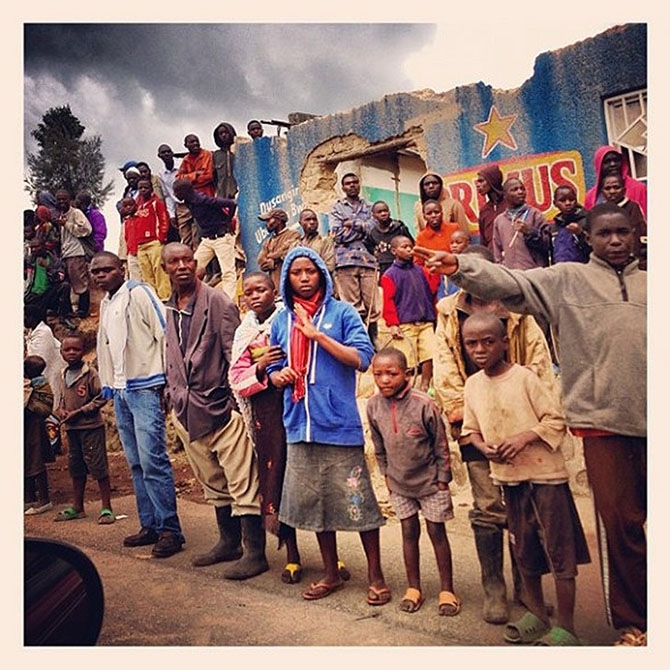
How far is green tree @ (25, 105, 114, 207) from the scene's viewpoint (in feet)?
14.9

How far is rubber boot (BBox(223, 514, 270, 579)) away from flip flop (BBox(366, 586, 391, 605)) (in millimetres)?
706

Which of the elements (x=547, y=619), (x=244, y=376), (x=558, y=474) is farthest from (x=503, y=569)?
(x=244, y=376)

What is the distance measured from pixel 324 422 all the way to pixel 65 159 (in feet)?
7.41

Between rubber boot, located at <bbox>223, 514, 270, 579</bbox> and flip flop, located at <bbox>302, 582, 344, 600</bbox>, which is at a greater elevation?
rubber boot, located at <bbox>223, 514, 270, 579</bbox>

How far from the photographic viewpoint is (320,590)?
3.92 metres

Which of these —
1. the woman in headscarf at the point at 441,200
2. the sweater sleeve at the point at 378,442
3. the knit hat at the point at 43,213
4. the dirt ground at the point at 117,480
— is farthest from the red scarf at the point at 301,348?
the knit hat at the point at 43,213

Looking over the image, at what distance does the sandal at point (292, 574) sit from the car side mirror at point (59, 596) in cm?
95

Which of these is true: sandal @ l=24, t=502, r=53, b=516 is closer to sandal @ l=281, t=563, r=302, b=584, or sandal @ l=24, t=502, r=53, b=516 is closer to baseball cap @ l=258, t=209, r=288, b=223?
sandal @ l=281, t=563, r=302, b=584

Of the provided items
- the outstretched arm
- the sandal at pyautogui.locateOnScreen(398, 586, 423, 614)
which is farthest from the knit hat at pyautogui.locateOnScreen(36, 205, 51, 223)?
the sandal at pyautogui.locateOnScreen(398, 586, 423, 614)

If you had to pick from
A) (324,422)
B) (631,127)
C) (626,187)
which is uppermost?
(631,127)

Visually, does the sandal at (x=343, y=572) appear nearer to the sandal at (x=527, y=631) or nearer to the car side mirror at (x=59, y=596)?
the sandal at (x=527, y=631)

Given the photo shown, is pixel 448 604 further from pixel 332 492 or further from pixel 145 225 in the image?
pixel 145 225

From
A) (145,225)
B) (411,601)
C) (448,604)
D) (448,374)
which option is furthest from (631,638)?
(145,225)

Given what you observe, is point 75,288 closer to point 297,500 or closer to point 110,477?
point 110,477
